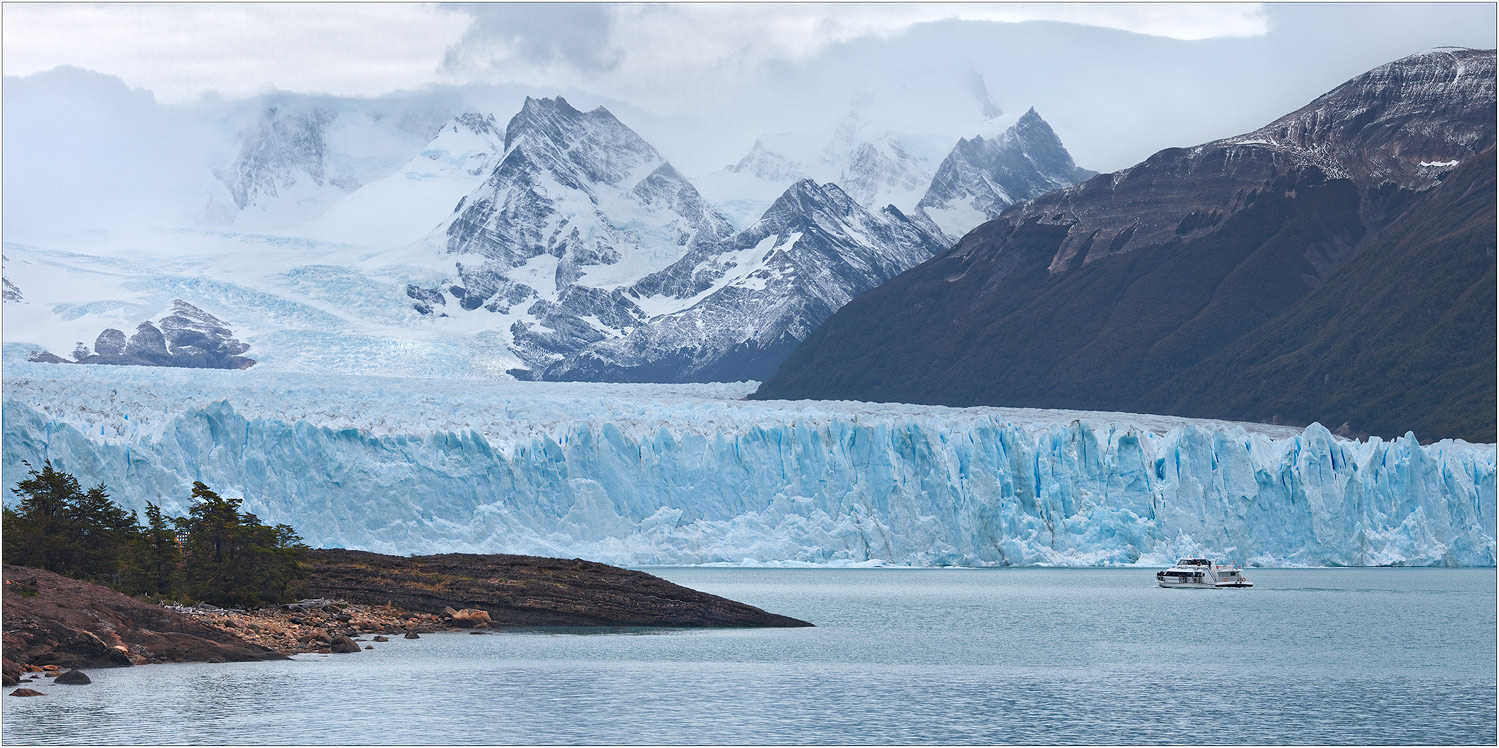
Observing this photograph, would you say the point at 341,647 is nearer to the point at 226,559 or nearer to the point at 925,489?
the point at 226,559

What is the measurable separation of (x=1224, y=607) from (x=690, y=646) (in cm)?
1734

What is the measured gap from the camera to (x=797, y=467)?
1997 inches

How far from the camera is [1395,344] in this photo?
315 feet

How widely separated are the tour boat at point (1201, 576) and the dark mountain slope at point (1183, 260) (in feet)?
174

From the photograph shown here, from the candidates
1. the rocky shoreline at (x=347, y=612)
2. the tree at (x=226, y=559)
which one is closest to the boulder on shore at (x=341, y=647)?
the rocky shoreline at (x=347, y=612)

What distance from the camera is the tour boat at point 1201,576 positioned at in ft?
160

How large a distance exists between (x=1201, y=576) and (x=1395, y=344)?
5412 centimetres

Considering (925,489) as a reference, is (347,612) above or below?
below

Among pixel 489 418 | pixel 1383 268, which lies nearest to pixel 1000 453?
pixel 489 418

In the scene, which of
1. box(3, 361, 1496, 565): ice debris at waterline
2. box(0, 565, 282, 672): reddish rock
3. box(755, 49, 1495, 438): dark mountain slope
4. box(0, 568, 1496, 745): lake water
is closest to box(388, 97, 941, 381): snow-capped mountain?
box(755, 49, 1495, 438): dark mountain slope

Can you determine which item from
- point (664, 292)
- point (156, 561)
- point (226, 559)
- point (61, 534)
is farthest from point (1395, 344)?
point (664, 292)

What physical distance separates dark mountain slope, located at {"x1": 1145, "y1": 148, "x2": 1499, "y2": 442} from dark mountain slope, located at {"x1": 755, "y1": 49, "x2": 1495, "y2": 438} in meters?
0.58

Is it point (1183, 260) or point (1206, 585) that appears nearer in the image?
point (1206, 585)

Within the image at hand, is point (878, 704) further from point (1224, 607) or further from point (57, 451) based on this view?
point (57, 451)
